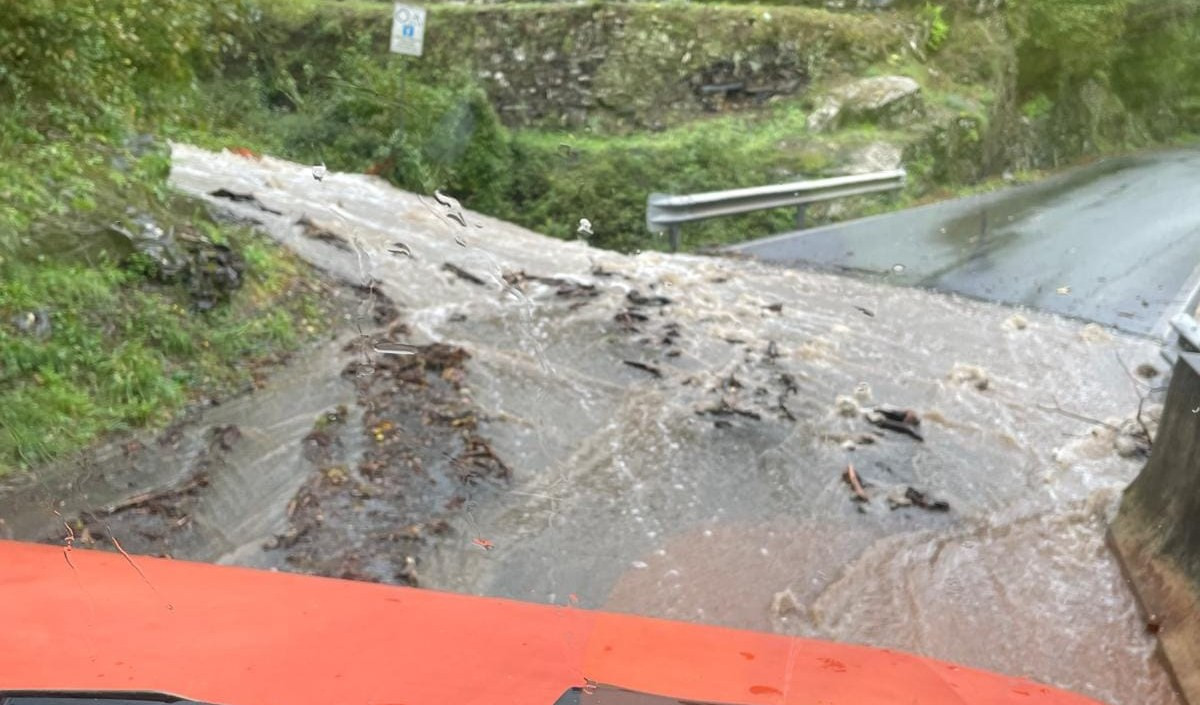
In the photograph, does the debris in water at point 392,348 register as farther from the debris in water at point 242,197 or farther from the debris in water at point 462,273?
the debris in water at point 242,197

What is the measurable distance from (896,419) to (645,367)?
1.59 metres

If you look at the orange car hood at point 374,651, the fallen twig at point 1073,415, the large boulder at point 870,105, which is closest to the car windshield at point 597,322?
the fallen twig at point 1073,415

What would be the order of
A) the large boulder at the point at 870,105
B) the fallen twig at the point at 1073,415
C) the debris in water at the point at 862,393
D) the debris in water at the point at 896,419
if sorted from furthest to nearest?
the large boulder at the point at 870,105 → the debris in water at the point at 862,393 → the debris in water at the point at 896,419 → the fallen twig at the point at 1073,415

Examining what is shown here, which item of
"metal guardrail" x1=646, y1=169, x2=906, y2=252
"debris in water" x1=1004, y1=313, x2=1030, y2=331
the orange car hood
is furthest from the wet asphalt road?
the orange car hood

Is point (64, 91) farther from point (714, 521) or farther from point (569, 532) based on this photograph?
point (714, 521)

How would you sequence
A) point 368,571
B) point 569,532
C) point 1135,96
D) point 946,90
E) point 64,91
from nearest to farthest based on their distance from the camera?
point 368,571 < point 569,532 < point 1135,96 < point 64,91 < point 946,90

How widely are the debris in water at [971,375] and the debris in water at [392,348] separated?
332 cm

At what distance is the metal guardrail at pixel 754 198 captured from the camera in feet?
24.7

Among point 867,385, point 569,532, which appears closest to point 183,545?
point 569,532

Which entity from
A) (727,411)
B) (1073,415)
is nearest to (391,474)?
(727,411)

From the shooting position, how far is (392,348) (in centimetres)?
612

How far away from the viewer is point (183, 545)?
4078 mm

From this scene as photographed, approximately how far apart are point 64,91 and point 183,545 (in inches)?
132

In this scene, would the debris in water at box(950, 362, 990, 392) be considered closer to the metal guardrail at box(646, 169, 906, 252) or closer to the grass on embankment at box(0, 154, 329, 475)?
the metal guardrail at box(646, 169, 906, 252)
